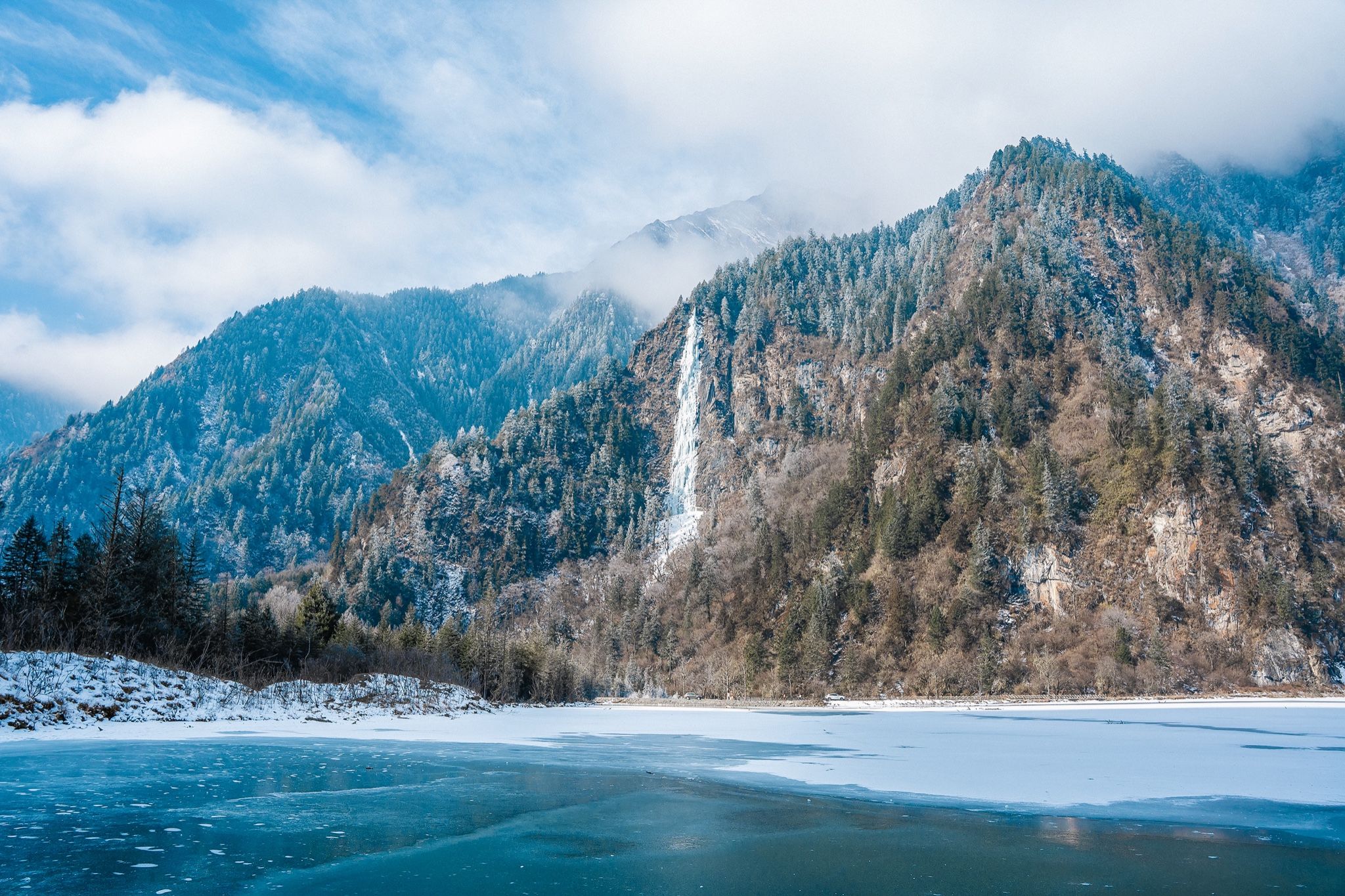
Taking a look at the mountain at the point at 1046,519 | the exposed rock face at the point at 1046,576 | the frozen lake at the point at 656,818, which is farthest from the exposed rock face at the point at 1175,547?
the frozen lake at the point at 656,818

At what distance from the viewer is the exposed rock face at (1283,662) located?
94.7 m

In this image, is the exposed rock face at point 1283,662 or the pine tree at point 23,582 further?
the exposed rock face at point 1283,662

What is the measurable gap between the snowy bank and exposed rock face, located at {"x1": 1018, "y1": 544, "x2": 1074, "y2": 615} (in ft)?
316

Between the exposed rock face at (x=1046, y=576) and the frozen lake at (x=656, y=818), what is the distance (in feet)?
289

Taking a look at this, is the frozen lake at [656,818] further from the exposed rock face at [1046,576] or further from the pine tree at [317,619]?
the exposed rock face at [1046,576]

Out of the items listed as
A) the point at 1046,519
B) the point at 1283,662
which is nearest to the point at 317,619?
the point at 1046,519

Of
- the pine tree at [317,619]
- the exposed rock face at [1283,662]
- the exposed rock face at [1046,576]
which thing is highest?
the exposed rock face at [1046,576]

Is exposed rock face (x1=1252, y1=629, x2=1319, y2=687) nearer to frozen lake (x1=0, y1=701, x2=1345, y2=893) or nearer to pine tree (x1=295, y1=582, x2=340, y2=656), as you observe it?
frozen lake (x1=0, y1=701, x2=1345, y2=893)

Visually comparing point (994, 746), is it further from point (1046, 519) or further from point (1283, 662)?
point (1046, 519)

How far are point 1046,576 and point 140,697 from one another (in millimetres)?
116784

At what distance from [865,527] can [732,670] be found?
127 ft

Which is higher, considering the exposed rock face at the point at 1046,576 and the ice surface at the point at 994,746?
the exposed rock face at the point at 1046,576

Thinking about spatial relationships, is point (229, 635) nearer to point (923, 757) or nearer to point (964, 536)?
point (923, 757)

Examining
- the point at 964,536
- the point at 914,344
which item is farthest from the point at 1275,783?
the point at 914,344
